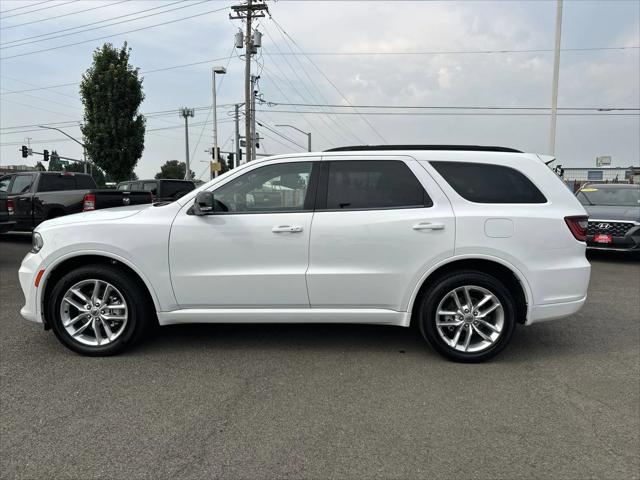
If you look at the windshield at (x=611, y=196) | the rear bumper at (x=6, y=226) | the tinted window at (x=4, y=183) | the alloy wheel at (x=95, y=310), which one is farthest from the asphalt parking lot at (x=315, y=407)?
the tinted window at (x=4, y=183)

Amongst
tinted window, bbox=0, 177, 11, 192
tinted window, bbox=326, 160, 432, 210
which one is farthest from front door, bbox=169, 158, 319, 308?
tinted window, bbox=0, 177, 11, 192

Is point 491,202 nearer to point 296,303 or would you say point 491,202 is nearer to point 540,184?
point 540,184

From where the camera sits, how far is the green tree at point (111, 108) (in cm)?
2094

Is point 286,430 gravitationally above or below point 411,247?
below

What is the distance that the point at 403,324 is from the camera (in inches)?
162

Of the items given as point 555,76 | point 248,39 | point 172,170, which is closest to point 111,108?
point 248,39

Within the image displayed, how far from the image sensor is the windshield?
418 inches

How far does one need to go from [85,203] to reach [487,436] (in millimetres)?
10017

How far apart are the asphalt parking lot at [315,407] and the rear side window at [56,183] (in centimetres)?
748

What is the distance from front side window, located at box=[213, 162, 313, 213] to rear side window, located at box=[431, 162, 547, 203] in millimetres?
1192

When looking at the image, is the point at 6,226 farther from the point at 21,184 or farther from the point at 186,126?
the point at 186,126

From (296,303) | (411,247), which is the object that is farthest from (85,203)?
(411,247)

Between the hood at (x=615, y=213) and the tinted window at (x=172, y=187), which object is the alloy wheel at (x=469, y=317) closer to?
the hood at (x=615, y=213)

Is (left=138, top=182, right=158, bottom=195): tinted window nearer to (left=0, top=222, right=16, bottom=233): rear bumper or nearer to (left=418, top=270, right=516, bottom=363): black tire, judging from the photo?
(left=0, top=222, right=16, bottom=233): rear bumper
